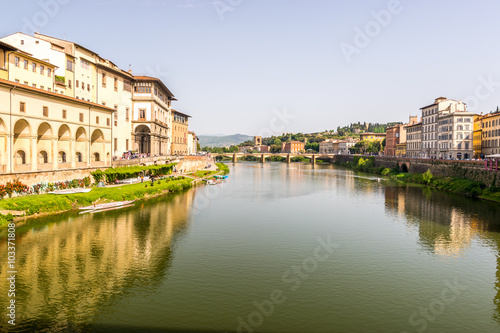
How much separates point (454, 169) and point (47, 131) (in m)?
66.5

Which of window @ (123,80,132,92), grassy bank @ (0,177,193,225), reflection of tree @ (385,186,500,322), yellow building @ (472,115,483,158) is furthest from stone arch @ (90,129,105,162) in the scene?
yellow building @ (472,115,483,158)

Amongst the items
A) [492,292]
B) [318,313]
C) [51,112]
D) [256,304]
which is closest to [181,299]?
[256,304]

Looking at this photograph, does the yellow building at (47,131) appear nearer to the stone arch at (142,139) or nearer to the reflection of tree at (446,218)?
the stone arch at (142,139)

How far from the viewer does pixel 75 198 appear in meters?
39.9

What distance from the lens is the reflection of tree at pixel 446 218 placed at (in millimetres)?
29828

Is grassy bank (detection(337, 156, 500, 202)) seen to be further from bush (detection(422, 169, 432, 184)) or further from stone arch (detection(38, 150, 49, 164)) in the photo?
stone arch (detection(38, 150, 49, 164))

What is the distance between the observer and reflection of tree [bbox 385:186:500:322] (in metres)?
29.8

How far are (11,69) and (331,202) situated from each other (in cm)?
4308

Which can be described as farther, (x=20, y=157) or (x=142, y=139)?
(x=142, y=139)

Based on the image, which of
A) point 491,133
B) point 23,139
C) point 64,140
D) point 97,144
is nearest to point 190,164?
point 97,144

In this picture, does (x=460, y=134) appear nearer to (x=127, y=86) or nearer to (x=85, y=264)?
(x=127, y=86)

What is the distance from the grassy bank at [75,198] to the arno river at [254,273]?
5.87 feet

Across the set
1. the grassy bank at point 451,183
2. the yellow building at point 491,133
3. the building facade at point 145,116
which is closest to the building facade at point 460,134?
the yellow building at point 491,133

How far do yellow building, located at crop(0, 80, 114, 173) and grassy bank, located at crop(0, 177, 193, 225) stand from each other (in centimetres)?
381
